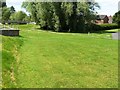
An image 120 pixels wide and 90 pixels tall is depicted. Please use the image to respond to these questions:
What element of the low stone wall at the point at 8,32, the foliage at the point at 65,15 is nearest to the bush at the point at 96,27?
the foliage at the point at 65,15

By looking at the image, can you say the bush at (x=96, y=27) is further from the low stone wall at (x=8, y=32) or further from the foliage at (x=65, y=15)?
the low stone wall at (x=8, y=32)

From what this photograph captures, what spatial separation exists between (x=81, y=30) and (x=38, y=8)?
32.2 ft

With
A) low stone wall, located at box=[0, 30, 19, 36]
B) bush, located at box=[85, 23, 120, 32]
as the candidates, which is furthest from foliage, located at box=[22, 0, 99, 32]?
low stone wall, located at box=[0, 30, 19, 36]

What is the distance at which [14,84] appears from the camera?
1049 centimetres

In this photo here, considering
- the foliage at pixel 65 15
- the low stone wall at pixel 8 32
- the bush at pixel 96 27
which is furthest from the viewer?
the bush at pixel 96 27

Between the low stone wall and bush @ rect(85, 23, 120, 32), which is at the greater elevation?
the low stone wall

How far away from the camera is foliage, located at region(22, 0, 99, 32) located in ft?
188

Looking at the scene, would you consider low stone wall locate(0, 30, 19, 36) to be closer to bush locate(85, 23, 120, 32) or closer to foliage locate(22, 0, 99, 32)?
foliage locate(22, 0, 99, 32)

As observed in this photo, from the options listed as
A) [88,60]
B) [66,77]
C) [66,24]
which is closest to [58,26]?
[66,24]

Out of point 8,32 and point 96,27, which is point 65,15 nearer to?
point 96,27

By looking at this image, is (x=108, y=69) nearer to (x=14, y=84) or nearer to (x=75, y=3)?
(x=14, y=84)

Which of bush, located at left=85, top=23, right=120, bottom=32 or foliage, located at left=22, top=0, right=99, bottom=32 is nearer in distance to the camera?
foliage, located at left=22, top=0, right=99, bottom=32

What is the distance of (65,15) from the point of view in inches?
2269

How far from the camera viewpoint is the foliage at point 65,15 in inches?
2254
